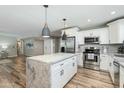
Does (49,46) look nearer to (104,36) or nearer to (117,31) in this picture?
(104,36)

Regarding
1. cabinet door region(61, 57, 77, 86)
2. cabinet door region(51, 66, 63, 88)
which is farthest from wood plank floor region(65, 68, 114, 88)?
cabinet door region(51, 66, 63, 88)

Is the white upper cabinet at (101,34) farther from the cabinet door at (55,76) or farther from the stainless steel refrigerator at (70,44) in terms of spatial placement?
the cabinet door at (55,76)

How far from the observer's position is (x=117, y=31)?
3496 millimetres

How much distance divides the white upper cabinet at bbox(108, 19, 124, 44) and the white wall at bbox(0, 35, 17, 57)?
8.87 meters

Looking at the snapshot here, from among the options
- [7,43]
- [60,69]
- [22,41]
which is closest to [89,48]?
[60,69]

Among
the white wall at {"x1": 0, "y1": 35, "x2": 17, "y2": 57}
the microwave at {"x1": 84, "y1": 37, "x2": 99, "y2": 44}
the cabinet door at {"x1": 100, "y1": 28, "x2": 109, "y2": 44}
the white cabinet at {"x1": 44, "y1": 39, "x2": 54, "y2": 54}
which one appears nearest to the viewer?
the cabinet door at {"x1": 100, "y1": 28, "x2": 109, "y2": 44}

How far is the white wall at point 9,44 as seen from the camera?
26.0 ft

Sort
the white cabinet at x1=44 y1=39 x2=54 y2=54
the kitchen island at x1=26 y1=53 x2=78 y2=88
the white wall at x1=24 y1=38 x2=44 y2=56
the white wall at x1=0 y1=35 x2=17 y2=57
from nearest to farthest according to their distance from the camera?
the kitchen island at x1=26 y1=53 x2=78 y2=88, the white cabinet at x1=44 y1=39 x2=54 y2=54, the white wall at x1=0 y1=35 x2=17 y2=57, the white wall at x1=24 y1=38 x2=44 y2=56

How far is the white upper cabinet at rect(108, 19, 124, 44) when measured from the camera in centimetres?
342

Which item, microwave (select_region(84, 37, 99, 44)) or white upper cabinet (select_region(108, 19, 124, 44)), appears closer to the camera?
white upper cabinet (select_region(108, 19, 124, 44))

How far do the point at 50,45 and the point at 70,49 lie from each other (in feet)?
9.01

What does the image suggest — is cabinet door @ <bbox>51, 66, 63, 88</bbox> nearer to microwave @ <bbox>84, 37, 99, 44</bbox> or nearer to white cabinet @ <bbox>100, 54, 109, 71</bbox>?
white cabinet @ <bbox>100, 54, 109, 71</bbox>

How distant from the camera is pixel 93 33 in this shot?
4.39m
